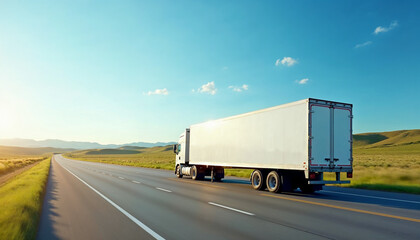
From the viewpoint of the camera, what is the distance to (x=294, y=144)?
13.3 meters

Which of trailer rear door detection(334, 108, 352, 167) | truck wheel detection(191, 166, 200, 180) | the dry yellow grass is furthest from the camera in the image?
the dry yellow grass

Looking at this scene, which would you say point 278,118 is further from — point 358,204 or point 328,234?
point 328,234

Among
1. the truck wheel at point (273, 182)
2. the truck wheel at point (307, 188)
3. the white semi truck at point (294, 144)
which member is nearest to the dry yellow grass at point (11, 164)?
the white semi truck at point (294, 144)

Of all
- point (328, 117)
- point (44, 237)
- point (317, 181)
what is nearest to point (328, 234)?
point (44, 237)

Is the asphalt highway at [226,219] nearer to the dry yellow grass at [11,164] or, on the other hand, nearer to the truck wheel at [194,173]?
the truck wheel at [194,173]

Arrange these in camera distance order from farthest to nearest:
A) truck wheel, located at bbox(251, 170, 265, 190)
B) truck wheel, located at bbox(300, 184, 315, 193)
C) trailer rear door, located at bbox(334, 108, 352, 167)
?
1. truck wheel, located at bbox(251, 170, 265, 190)
2. truck wheel, located at bbox(300, 184, 315, 193)
3. trailer rear door, located at bbox(334, 108, 352, 167)

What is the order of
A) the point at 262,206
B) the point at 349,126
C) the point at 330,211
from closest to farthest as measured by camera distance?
the point at 330,211 → the point at 262,206 → the point at 349,126

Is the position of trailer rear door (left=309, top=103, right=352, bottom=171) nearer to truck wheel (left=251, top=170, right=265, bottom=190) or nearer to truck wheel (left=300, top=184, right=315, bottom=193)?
truck wheel (left=300, top=184, right=315, bottom=193)

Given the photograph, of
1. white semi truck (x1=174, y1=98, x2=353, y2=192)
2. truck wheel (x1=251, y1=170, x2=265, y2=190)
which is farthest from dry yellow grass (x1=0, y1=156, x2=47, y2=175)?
truck wheel (x1=251, y1=170, x2=265, y2=190)

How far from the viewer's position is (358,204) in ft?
35.2

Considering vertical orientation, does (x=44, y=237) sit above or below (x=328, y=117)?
below

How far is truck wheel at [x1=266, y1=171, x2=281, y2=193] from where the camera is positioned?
13977 millimetres

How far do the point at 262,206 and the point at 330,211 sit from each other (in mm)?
2073

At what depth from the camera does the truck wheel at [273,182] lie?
14.0 meters
